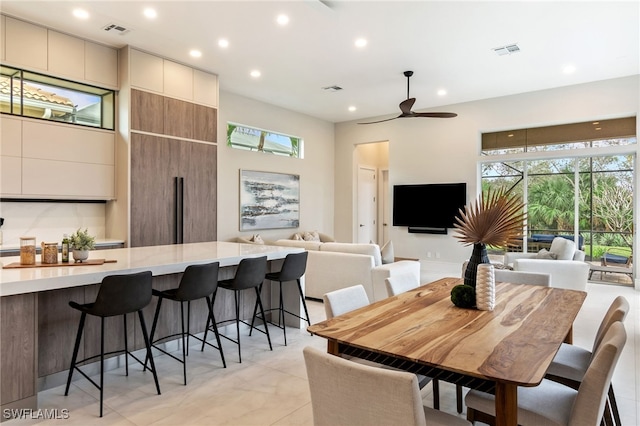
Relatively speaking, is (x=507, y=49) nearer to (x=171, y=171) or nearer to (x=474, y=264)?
(x=474, y=264)

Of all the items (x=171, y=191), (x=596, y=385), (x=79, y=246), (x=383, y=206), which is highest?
(x=171, y=191)

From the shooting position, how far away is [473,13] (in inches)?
163

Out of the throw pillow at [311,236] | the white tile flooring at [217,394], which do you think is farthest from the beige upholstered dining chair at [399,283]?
the throw pillow at [311,236]

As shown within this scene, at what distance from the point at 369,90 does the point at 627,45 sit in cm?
365

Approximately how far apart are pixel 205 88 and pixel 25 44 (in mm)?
2203

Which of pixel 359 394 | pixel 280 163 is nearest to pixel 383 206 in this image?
pixel 280 163

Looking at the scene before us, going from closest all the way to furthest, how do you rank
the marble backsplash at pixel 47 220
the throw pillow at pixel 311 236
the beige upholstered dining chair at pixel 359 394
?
the beige upholstered dining chair at pixel 359 394
the marble backsplash at pixel 47 220
the throw pillow at pixel 311 236

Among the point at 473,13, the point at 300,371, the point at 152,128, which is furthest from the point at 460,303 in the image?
the point at 152,128

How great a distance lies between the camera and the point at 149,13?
4.13 m

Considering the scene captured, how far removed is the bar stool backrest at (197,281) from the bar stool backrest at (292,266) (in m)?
0.78

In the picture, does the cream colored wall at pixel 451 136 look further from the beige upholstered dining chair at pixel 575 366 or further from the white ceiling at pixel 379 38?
the beige upholstered dining chair at pixel 575 366

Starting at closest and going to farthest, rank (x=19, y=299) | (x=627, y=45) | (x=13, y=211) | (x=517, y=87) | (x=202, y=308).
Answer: (x=19, y=299) → (x=202, y=308) → (x=13, y=211) → (x=627, y=45) → (x=517, y=87)

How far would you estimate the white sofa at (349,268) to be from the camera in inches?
185

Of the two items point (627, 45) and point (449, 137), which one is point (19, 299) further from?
point (449, 137)
